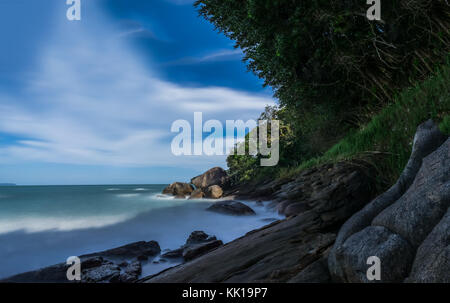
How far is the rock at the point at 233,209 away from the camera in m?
9.39

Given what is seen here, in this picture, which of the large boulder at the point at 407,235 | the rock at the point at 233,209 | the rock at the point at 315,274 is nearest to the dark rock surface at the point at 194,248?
the rock at the point at 233,209

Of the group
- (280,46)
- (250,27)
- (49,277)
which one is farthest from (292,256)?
(250,27)

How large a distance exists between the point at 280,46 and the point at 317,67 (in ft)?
5.12

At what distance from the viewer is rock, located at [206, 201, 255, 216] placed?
939 cm

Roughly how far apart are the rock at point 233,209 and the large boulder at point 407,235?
725cm

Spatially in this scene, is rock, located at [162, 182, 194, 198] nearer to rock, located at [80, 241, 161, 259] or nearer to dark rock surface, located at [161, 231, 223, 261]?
dark rock surface, located at [161, 231, 223, 261]

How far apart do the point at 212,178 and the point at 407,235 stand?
2304 cm

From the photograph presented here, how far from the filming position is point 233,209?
9.93 meters

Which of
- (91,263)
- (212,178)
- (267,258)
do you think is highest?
(267,258)

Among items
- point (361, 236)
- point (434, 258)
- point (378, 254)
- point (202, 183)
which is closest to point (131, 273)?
point (361, 236)

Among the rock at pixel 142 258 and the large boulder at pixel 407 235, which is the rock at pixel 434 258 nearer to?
the large boulder at pixel 407 235

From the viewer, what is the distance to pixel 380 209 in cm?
236

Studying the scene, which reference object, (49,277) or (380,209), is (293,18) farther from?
(49,277)

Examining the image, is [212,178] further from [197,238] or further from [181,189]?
Result: [197,238]
